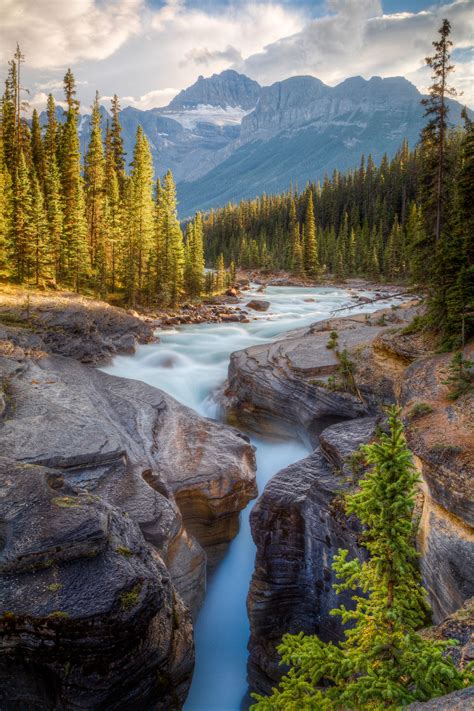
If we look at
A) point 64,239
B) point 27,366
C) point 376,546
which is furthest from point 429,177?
point 64,239

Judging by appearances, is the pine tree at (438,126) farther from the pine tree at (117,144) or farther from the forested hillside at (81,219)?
the pine tree at (117,144)

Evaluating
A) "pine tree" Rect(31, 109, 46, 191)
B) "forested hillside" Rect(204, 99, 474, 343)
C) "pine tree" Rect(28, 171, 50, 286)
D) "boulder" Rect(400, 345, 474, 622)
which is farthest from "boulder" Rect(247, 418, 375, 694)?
"pine tree" Rect(31, 109, 46, 191)

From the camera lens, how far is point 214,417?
17.1m

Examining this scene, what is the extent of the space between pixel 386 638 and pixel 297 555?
593 centimetres

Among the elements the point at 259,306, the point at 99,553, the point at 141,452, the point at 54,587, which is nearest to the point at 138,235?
the point at 259,306

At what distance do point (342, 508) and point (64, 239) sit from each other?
1318 inches

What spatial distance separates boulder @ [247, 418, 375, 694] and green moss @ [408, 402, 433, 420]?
1.73m

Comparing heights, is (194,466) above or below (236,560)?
above

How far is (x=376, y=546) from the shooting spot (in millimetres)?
3850

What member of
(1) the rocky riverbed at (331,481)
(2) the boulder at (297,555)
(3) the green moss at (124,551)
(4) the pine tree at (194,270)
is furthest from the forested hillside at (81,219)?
(3) the green moss at (124,551)

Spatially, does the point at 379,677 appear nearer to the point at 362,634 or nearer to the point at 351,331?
the point at 362,634

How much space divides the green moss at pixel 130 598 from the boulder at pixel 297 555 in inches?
165

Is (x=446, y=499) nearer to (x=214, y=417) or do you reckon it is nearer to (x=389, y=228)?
(x=214, y=417)

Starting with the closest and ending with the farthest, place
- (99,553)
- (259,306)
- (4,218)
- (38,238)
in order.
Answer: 1. (99,553)
2. (4,218)
3. (38,238)
4. (259,306)
